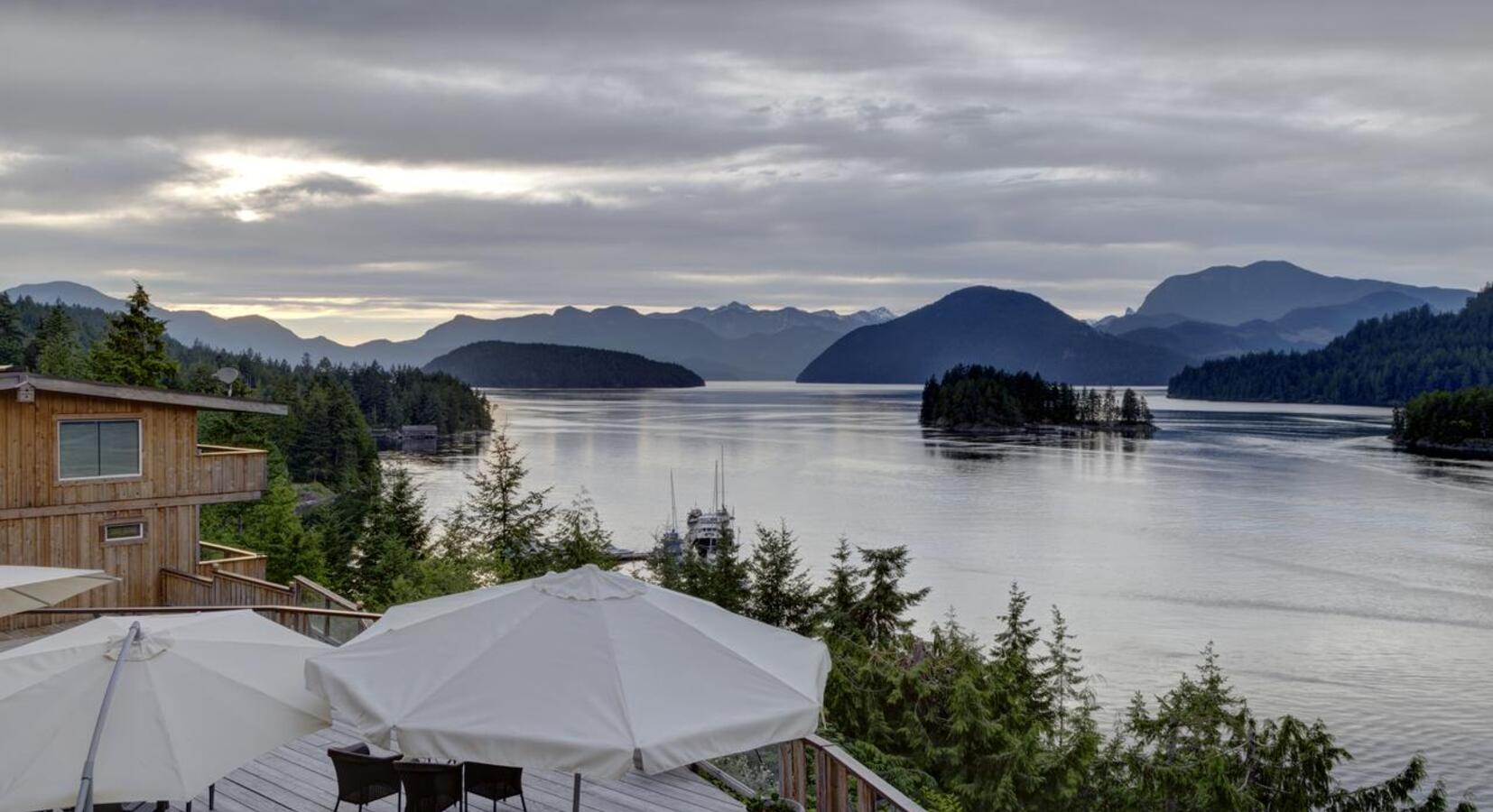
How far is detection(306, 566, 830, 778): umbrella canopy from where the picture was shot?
514 cm

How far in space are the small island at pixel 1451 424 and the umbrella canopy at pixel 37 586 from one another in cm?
12993

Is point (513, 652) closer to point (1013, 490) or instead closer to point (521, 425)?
point (1013, 490)

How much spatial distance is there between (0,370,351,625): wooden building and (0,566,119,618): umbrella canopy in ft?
16.4

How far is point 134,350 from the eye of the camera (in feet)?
152

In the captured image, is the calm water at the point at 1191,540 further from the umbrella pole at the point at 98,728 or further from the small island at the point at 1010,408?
the small island at the point at 1010,408

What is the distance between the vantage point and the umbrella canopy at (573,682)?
16.9ft

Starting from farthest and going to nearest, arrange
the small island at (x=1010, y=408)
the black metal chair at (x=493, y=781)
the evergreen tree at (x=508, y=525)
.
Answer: the small island at (x=1010, y=408) → the evergreen tree at (x=508, y=525) → the black metal chair at (x=493, y=781)

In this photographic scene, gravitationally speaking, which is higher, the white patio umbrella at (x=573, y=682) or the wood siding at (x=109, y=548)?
the white patio umbrella at (x=573, y=682)

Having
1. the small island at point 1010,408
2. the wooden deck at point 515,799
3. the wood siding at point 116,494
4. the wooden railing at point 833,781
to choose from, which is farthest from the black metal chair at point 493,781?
the small island at point 1010,408

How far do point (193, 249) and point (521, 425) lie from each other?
9307 cm

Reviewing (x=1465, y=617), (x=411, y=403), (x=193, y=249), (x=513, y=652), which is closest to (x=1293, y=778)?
(x=513, y=652)

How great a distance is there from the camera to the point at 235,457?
18766 mm

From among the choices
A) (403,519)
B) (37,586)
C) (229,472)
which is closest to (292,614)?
(37,586)

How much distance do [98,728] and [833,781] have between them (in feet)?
13.7
